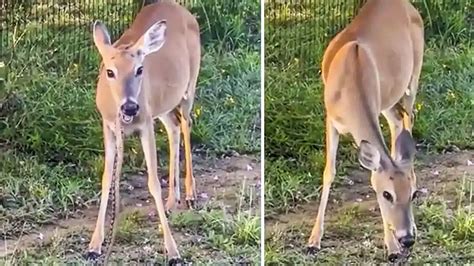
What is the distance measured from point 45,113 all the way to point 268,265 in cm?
60

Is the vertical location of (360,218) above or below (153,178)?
below

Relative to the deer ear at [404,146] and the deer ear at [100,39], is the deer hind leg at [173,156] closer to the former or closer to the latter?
the deer ear at [100,39]

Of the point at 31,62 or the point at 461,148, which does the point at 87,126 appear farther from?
the point at 461,148

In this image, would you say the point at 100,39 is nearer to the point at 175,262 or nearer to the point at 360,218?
the point at 175,262

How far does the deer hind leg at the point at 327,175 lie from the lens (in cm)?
183

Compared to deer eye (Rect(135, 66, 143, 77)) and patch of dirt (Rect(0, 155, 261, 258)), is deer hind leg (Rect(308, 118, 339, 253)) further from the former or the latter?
deer eye (Rect(135, 66, 143, 77))

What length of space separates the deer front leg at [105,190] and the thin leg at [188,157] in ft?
0.52

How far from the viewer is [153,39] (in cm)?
179

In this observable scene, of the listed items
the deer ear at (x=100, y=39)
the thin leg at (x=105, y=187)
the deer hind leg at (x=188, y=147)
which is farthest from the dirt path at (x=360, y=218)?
the deer ear at (x=100, y=39)

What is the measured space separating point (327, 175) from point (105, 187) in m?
0.49

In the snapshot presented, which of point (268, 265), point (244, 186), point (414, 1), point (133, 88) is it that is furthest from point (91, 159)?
point (414, 1)

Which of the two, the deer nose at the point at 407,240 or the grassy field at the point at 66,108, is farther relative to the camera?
the deer nose at the point at 407,240

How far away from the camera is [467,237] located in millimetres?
1880

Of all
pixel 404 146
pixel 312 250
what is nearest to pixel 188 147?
pixel 312 250
